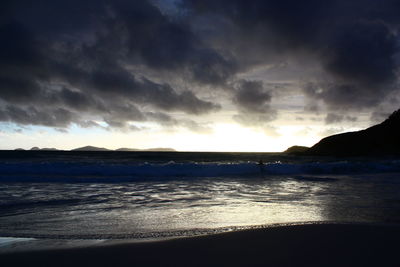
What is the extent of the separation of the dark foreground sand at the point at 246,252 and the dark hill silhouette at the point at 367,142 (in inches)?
2510

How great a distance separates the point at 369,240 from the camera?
4160 mm

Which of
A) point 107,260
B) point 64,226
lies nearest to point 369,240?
point 107,260

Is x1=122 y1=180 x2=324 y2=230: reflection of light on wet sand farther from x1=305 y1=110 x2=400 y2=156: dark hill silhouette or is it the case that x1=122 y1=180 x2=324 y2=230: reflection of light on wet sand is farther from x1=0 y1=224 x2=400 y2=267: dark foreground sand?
x1=305 y1=110 x2=400 y2=156: dark hill silhouette

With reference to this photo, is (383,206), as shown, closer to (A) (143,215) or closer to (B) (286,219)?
(B) (286,219)

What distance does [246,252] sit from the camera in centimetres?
367

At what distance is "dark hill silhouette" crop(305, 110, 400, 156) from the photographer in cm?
6188

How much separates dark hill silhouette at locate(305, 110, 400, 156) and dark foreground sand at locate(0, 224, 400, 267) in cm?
6375

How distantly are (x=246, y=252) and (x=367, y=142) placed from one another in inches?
2877

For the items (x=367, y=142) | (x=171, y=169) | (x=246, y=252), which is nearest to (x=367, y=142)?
(x=367, y=142)

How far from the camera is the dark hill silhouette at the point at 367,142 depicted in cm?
6188

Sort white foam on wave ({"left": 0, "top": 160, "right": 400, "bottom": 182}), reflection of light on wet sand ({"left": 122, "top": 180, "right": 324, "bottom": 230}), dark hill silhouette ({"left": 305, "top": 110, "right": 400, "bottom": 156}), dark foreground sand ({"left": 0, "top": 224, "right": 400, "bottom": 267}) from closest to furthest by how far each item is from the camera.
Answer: dark foreground sand ({"left": 0, "top": 224, "right": 400, "bottom": 267}) → reflection of light on wet sand ({"left": 122, "top": 180, "right": 324, "bottom": 230}) → white foam on wave ({"left": 0, "top": 160, "right": 400, "bottom": 182}) → dark hill silhouette ({"left": 305, "top": 110, "right": 400, "bottom": 156})

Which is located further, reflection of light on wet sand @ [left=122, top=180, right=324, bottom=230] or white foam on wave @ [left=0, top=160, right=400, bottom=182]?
white foam on wave @ [left=0, top=160, right=400, bottom=182]

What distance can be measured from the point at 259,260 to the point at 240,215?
2621 millimetres

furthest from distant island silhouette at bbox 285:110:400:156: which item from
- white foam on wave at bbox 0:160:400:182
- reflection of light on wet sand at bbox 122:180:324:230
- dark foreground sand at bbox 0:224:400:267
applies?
dark foreground sand at bbox 0:224:400:267
